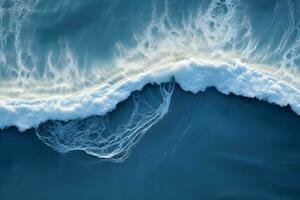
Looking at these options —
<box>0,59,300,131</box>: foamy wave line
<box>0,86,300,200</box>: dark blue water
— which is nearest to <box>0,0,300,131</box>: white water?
<box>0,59,300,131</box>: foamy wave line

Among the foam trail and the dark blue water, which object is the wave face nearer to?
the foam trail

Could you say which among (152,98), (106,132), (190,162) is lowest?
(190,162)

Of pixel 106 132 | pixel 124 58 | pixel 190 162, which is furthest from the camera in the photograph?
pixel 124 58

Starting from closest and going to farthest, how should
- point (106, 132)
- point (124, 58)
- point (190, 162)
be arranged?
point (190, 162) < point (106, 132) < point (124, 58)

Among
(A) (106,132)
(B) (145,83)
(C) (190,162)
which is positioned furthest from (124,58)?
(C) (190,162)

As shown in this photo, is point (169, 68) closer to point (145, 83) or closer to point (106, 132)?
point (145, 83)

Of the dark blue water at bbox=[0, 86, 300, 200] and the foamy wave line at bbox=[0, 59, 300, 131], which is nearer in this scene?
the dark blue water at bbox=[0, 86, 300, 200]

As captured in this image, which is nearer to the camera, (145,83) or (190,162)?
(190,162)

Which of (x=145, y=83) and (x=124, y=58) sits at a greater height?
(x=124, y=58)
